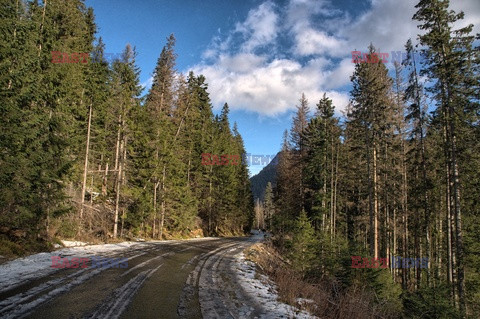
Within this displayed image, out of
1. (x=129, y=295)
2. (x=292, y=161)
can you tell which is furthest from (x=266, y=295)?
(x=292, y=161)

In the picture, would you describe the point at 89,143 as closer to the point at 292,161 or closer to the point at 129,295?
the point at 129,295

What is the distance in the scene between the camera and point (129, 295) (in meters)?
6.43

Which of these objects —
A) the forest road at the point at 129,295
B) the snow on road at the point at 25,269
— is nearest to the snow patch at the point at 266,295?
the forest road at the point at 129,295

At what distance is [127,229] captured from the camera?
25328 mm

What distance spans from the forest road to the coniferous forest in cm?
380

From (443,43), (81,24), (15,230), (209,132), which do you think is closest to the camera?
(15,230)

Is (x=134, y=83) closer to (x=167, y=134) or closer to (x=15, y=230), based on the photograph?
(x=167, y=134)

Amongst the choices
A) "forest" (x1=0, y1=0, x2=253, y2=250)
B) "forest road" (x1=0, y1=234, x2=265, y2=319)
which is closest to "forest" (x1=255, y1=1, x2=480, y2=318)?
"forest road" (x1=0, y1=234, x2=265, y2=319)

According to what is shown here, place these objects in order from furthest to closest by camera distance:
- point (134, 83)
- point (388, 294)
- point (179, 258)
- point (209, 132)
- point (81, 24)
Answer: point (209, 132) → point (134, 83) → point (81, 24) → point (388, 294) → point (179, 258)

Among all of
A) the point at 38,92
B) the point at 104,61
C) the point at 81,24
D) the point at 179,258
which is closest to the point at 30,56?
the point at 38,92

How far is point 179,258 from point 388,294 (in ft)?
37.0

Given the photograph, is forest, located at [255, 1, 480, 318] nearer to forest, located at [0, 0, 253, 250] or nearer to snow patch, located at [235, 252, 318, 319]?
snow patch, located at [235, 252, 318, 319]

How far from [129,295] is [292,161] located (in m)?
32.4

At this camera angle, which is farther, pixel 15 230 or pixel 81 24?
pixel 81 24
